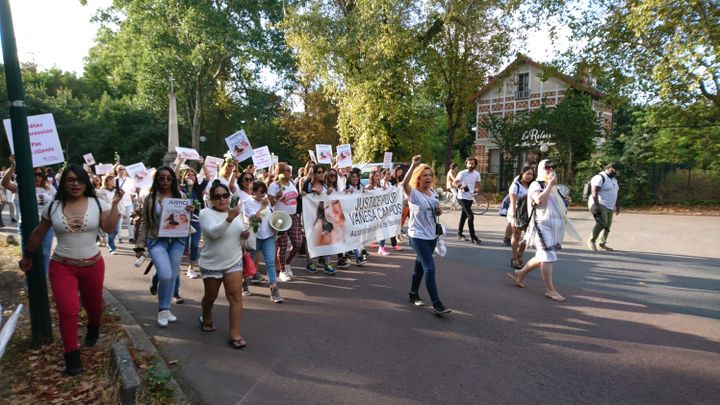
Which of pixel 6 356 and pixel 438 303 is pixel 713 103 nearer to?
pixel 438 303

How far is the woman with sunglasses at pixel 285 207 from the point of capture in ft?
23.7

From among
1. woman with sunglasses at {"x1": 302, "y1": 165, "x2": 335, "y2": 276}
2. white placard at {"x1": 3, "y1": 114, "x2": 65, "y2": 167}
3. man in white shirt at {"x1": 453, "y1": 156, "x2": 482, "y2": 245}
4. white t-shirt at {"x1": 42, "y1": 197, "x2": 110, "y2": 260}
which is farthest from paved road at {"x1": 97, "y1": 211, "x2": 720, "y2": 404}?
man in white shirt at {"x1": 453, "y1": 156, "x2": 482, "y2": 245}

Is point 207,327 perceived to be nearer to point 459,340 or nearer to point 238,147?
point 459,340

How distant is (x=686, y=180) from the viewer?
21.5 meters

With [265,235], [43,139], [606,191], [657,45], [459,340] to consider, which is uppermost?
[657,45]

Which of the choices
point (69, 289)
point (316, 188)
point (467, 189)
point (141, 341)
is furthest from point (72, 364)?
point (467, 189)

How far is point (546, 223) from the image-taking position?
638 cm

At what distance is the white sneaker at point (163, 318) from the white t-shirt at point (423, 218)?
119 inches

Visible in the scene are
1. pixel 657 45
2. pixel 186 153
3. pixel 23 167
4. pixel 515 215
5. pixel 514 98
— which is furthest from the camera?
pixel 514 98

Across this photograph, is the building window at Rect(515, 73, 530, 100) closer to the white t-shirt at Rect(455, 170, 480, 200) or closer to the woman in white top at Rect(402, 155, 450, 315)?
the white t-shirt at Rect(455, 170, 480, 200)

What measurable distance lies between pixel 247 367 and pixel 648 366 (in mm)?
3734

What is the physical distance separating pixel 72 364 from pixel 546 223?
5.69 metres

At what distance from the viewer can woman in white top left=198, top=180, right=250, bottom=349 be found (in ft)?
15.2

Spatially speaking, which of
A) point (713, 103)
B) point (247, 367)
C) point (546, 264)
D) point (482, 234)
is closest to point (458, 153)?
point (713, 103)
